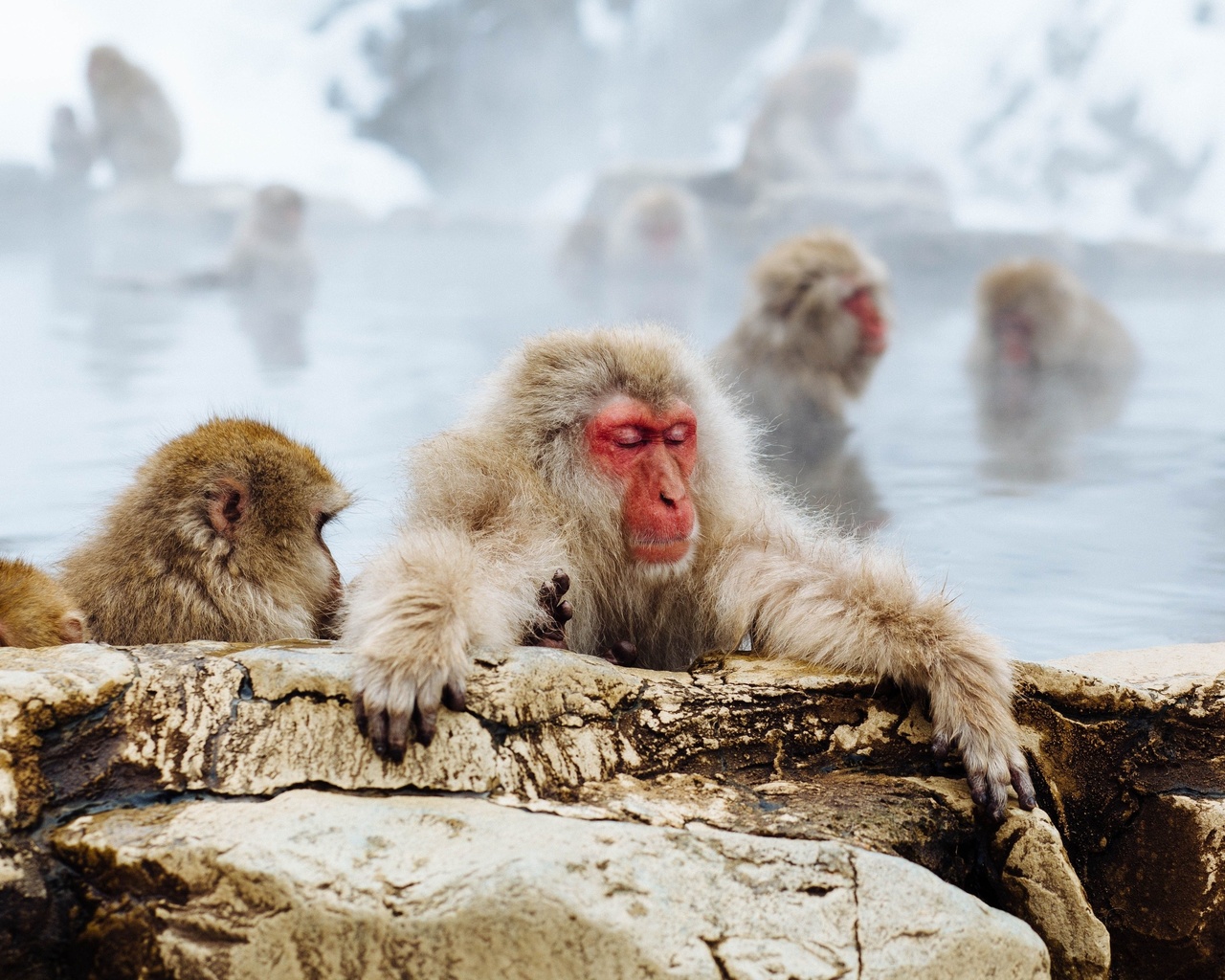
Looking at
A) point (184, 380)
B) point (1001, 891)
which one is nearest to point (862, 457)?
point (184, 380)

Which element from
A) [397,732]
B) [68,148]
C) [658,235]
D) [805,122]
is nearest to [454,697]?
[397,732]

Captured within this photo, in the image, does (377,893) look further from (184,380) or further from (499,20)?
(499,20)

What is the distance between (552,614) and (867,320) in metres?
4.52

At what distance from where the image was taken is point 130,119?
574 inches

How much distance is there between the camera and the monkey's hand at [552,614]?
2.40m

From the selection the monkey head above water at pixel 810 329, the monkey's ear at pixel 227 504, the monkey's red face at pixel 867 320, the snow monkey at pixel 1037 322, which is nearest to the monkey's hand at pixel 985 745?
the monkey's ear at pixel 227 504

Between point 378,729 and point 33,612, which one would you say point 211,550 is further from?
point 378,729

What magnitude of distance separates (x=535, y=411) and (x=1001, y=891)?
1.30 metres

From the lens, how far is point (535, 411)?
2.74 m

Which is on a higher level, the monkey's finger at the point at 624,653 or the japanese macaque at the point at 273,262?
the japanese macaque at the point at 273,262

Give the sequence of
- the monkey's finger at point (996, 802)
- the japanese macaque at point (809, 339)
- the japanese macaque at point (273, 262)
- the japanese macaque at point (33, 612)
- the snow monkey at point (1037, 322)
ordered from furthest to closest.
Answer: the japanese macaque at point (273, 262)
the snow monkey at point (1037, 322)
the japanese macaque at point (809, 339)
the japanese macaque at point (33, 612)
the monkey's finger at point (996, 802)

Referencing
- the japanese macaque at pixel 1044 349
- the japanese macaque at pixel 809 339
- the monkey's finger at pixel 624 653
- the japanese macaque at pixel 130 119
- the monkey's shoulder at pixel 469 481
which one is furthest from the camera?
the japanese macaque at pixel 130 119

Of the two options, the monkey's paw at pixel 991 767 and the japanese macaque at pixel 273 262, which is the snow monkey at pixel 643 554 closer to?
the monkey's paw at pixel 991 767

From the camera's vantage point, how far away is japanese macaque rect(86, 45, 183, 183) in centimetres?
1398
